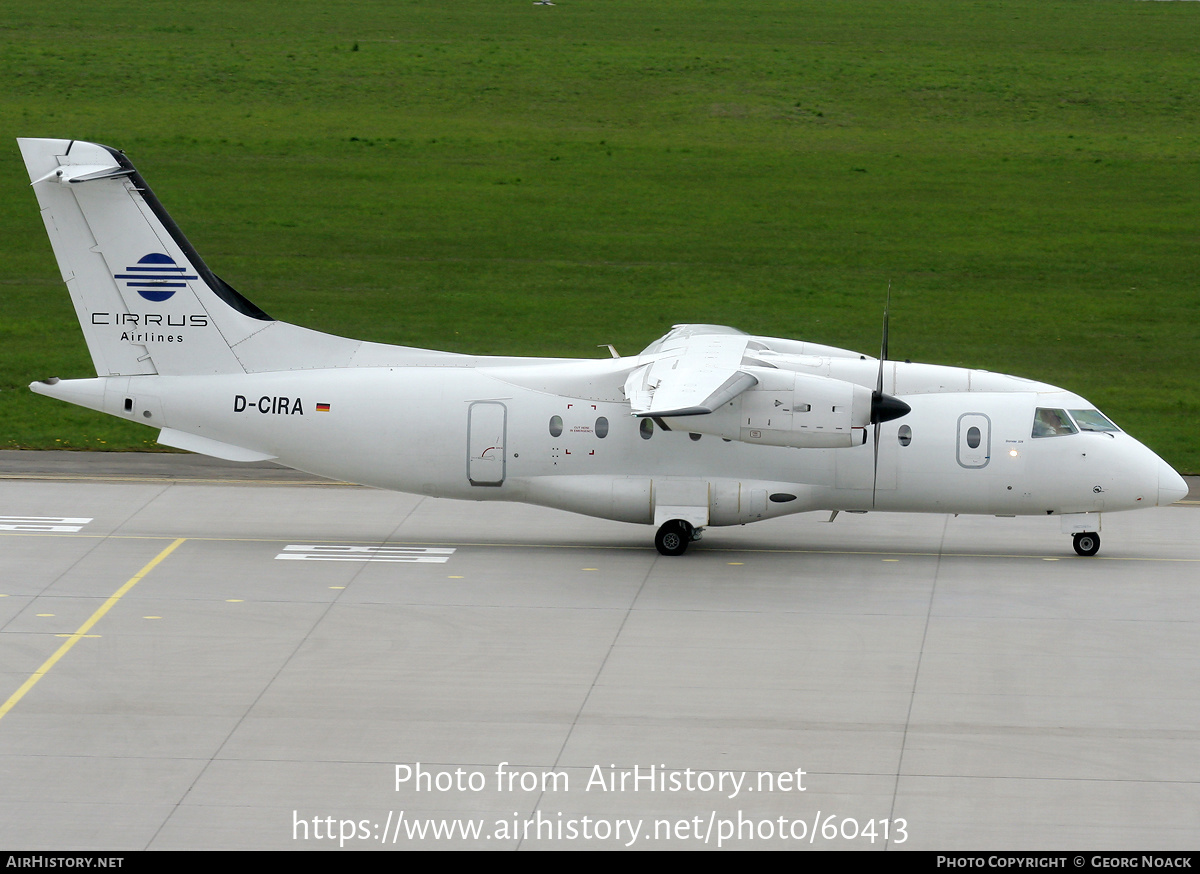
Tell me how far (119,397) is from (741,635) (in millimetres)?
11248

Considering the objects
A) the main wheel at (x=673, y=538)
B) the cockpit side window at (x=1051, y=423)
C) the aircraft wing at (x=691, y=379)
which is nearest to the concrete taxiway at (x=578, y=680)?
the main wheel at (x=673, y=538)

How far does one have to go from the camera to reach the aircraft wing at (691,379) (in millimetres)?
22344

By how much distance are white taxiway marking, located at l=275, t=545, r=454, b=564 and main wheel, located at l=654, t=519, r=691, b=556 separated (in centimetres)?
354

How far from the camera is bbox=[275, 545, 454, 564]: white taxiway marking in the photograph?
Result: 25.5 m


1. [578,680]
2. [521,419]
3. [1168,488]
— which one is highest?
→ [521,419]

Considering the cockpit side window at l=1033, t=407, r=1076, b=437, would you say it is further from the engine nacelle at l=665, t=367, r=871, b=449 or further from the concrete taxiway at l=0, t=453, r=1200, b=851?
the engine nacelle at l=665, t=367, r=871, b=449

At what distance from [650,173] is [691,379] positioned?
38.8 m

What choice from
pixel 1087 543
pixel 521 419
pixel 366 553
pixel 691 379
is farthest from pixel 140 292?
pixel 1087 543

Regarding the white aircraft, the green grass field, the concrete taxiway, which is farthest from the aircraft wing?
the green grass field

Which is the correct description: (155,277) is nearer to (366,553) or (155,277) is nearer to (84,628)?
(366,553)

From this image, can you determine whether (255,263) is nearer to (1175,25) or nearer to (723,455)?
(723,455)

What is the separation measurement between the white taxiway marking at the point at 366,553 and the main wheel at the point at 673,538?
139 inches

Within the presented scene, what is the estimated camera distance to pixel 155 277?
25844 millimetres

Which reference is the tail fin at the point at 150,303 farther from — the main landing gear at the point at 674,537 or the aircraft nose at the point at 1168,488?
the aircraft nose at the point at 1168,488
